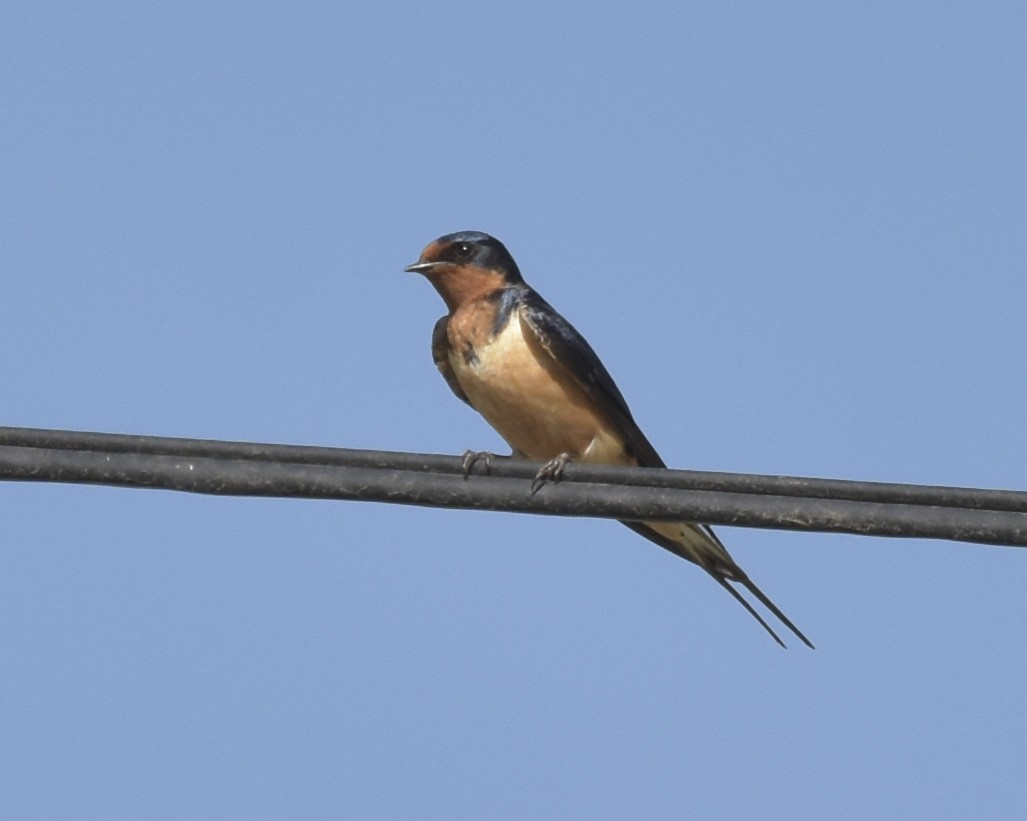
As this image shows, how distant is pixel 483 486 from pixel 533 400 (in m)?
3.00

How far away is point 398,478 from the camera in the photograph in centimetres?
424

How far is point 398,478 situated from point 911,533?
4.12 ft

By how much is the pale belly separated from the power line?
9.75ft

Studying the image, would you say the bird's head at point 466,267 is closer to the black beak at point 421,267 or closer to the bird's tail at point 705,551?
the black beak at point 421,267

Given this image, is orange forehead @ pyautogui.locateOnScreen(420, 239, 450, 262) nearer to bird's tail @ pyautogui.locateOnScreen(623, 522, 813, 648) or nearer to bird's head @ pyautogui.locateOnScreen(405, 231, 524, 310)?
bird's head @ pyautogui.locateOnScreen(405, 231, 524, 310)

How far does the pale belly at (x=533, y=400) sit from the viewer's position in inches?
287

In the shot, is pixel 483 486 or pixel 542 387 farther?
pixel 542 387

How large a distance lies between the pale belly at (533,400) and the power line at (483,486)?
117 inches

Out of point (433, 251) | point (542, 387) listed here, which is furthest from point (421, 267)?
point (542, 387)

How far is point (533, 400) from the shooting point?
7277 millimetres

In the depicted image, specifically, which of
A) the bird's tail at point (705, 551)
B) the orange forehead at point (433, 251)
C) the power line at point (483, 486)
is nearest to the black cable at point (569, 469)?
the power line at point (483, 486)

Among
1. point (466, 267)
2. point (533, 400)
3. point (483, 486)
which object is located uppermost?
point (466, 267)

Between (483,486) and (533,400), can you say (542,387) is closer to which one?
(533,400)

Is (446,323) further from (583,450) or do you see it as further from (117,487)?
(117,487)
